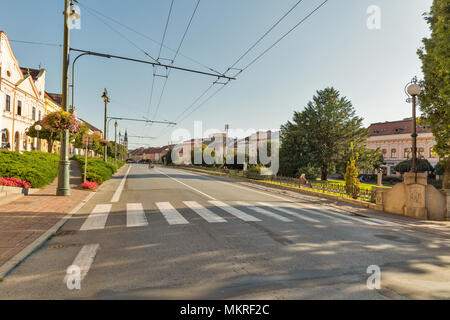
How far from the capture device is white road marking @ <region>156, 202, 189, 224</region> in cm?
734

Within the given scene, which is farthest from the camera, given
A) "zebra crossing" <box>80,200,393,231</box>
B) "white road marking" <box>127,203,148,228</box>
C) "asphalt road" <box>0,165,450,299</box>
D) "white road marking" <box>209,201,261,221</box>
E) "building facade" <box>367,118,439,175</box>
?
"building facade" <box>367,118,439,175</box>

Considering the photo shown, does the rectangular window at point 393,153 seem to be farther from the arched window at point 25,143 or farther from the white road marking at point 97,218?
the arched window at point 25,143

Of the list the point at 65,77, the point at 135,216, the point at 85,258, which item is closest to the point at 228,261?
the point at 85,258

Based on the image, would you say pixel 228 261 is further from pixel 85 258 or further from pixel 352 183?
pixel 352 183

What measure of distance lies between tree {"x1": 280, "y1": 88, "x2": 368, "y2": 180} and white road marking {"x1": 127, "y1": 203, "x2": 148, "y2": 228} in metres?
24.7

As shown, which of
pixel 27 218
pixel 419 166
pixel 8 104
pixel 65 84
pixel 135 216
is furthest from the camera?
pixel 419 166

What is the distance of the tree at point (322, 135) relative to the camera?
3212cm

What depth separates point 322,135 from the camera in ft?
110

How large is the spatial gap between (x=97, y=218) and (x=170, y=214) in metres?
2.10

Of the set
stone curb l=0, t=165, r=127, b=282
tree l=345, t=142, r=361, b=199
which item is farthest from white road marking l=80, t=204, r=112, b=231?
tree l=345, t=142, r=361, b=199

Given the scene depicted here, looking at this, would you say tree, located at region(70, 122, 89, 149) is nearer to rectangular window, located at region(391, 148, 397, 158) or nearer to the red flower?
the red flower

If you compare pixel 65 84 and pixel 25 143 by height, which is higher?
pixel 65 84
